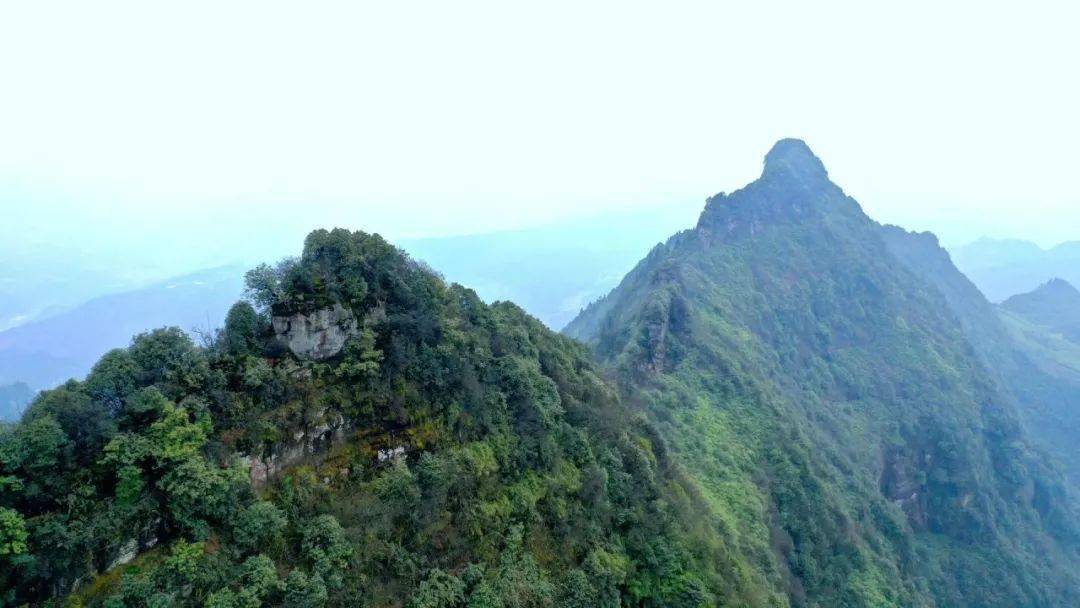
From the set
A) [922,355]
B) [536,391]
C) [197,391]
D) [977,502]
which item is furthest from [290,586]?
[922,355]

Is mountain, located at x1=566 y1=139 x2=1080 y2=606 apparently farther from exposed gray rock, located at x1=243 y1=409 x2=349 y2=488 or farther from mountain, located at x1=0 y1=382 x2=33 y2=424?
mountain, located at x1=0 y1=382 x2=33 y2=424

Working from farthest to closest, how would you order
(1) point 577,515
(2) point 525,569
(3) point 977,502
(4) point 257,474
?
(3) point 977,502
(1) point 577,515
(2) point 525,569
(4) point 257,474

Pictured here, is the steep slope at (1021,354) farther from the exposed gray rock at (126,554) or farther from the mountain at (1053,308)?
the exposed gray rock at (126,554)

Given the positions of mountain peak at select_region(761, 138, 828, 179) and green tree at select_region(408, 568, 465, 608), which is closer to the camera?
green tree at select_region(408, 568, 465, 608)

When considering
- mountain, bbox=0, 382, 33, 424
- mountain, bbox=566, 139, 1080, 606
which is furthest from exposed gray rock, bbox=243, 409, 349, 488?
mountain, bbox=0, 382, 33, 424

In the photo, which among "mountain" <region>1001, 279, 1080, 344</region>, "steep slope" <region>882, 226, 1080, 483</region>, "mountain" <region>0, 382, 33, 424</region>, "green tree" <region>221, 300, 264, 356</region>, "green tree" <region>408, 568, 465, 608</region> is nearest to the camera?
"green tree" <region>408, 568, 465, 608</region>

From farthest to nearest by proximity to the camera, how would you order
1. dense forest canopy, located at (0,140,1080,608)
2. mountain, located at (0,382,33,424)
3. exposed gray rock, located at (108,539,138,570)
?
1. mountain, located at (0,382,33,424)
2. dense forest canopy, located at (0,140,1080,608)
3. exposed gray rock, located at (108,539,138,570)

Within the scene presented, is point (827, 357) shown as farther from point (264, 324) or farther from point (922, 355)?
point (264, 324)

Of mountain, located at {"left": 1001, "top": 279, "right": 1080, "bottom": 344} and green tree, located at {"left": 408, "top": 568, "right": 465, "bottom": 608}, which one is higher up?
green tree, located at {"left": 408, "top": 568, "right": 465, "bottom": 608}
